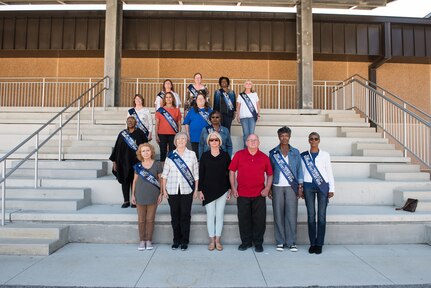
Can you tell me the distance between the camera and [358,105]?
10.9m

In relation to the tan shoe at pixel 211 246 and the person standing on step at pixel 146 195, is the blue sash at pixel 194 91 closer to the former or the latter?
the person standing on step at pixel 146 195

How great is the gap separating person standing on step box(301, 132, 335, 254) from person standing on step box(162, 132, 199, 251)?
64.2 inches

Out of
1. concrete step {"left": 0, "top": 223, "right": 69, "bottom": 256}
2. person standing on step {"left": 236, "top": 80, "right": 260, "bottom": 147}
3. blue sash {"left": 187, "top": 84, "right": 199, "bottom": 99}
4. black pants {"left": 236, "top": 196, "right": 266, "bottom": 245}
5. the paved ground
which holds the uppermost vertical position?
blue sash {"left": 187, "top": 84, "right": 199, "bottom": 99}

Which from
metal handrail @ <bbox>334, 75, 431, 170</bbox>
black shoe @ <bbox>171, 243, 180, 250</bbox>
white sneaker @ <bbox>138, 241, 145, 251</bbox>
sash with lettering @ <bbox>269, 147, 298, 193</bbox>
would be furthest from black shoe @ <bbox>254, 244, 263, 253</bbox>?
metal handrail @ <bbox>334, 75, 431, 170</bbox>

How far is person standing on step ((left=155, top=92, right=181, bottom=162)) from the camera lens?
615 centimetres

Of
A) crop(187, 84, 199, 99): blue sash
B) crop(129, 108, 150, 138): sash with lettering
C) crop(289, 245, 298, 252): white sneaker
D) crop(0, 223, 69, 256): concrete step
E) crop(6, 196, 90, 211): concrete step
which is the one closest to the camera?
crop(0, 223, 69, 256): concrete step

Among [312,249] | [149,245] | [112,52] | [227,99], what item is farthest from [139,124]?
[112,52]

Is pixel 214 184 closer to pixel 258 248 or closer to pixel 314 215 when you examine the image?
pixel 258 248

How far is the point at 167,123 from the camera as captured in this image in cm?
614

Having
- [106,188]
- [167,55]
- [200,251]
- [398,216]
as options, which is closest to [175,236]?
[200,251]

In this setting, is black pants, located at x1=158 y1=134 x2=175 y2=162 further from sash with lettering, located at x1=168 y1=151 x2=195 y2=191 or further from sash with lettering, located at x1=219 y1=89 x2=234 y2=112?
sash with lettering, located at x1=168 y1=151 x2=195 y2=191

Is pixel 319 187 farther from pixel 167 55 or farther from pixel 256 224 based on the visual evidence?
pixel 167 55

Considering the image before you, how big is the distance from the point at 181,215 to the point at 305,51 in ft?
28.3

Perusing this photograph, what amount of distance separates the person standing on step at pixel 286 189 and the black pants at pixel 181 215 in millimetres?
1240
